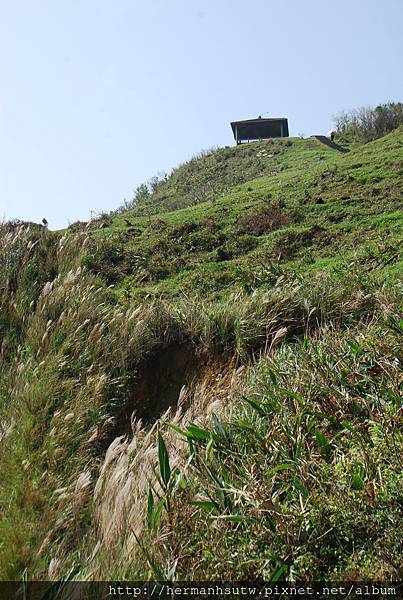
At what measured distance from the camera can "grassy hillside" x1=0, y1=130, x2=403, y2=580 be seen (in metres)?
3.37

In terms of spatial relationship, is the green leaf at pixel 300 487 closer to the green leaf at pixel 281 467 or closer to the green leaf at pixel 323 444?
the green leaf at pixel 281 467

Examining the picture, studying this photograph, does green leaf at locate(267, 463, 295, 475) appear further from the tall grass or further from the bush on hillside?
the bush on hillside

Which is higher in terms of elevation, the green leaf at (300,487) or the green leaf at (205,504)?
the green leaf at (205,504)

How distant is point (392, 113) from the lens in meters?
36.0

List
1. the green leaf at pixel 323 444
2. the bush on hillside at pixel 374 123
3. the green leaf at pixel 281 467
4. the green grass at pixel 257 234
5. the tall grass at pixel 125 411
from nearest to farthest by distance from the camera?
the tall grass at pixel 125 411, the green leaf at pixel 281 467, the green leaf at pixel 323 444, the green grass at pixel 257 234, the bush on hillside at pixel 374 123

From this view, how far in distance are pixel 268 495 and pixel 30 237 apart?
7385 millimetres

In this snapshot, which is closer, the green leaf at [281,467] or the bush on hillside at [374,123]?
the green leaf at [281,467]

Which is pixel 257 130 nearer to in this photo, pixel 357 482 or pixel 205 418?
pixel 205 418

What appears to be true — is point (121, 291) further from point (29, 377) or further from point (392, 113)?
point (392, 113)

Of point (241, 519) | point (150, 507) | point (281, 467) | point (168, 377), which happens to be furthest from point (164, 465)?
point (168, 377)

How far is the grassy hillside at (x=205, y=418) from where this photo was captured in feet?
11.1

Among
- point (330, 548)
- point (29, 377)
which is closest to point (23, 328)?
point (29, 377)

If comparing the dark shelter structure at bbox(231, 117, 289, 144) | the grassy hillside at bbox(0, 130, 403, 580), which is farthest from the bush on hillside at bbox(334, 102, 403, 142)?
the grassy hillside at bbox(0, 130, 403, 580)

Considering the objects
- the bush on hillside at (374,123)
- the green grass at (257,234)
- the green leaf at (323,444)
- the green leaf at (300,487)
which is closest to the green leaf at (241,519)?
the green leaf at (300,487)
